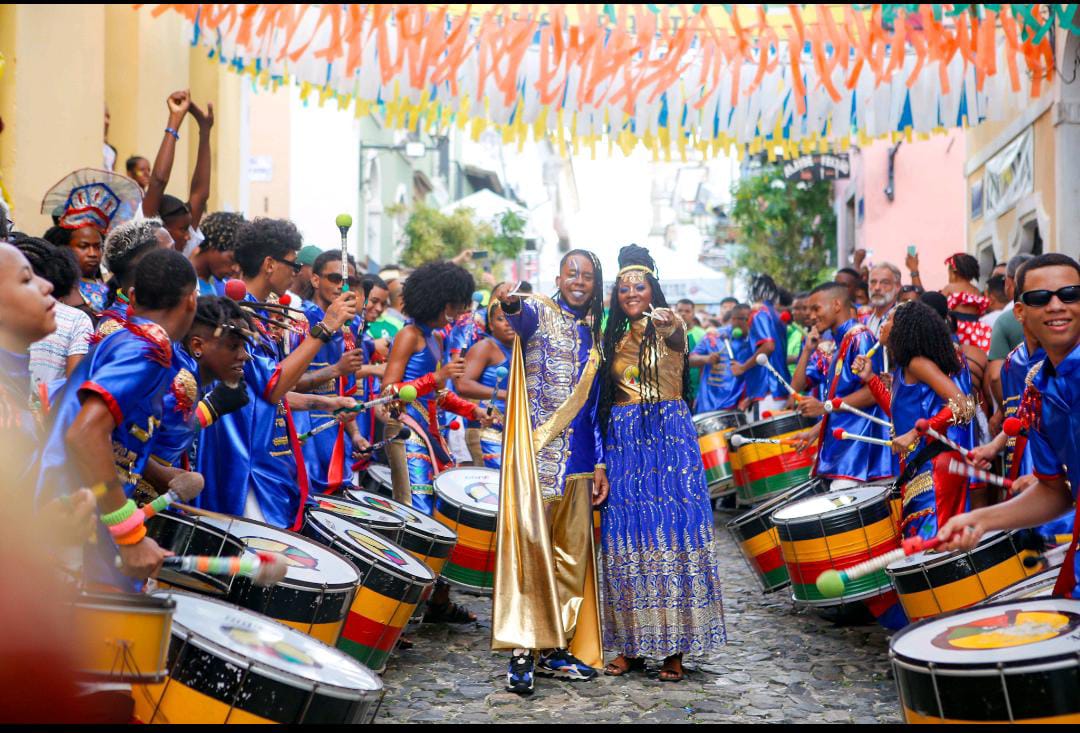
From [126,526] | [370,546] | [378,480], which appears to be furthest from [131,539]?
[378,480]

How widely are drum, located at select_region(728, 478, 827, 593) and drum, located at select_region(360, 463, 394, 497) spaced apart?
229 centimetres

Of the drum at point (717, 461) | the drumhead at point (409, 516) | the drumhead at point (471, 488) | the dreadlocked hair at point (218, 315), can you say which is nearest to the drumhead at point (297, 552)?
the dreadlocked hair at point (218, 315)

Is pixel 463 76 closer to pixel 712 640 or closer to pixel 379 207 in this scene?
pixel 712 640

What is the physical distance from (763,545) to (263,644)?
4.03m

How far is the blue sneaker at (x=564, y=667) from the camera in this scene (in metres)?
6.00

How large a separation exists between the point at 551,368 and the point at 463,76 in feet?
12.9

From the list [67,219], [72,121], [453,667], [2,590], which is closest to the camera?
[2,590]

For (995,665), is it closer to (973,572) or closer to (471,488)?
(973,572)

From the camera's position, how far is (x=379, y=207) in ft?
96.8

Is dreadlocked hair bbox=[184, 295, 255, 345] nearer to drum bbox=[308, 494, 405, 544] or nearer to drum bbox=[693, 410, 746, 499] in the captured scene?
drum bbox=[308, 494, 405, 544]

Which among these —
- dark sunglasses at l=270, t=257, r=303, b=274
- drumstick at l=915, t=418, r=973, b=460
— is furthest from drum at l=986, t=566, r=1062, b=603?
dark sunglasses at l=270, t=257, r=303, b=274

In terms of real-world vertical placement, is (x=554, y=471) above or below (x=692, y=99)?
below

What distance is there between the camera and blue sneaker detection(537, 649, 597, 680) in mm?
6003

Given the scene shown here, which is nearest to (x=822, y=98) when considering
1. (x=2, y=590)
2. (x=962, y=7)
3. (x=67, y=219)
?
(x=962, y=7)
